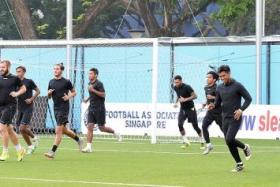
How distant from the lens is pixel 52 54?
1700 inches

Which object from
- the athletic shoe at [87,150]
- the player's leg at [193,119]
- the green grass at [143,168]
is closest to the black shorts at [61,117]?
the green grass at [143,168]

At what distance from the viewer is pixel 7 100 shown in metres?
20.1

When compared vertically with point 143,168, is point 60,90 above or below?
above

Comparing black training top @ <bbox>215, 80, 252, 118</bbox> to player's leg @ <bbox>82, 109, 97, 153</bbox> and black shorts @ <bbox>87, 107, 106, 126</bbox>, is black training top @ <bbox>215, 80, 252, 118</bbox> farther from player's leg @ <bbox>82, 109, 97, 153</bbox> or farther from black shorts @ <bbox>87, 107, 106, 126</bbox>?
black shorts @ <bbox>87, 107, 106, 126</bbox>

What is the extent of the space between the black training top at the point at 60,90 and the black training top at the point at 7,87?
1.76 m

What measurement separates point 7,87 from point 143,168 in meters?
3.60

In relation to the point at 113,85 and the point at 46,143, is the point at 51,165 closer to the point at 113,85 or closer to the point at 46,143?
the point at 46,143

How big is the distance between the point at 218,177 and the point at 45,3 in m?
48.5

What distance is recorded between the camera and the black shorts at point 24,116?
24.0 meters

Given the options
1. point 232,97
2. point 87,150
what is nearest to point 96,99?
point 87,150

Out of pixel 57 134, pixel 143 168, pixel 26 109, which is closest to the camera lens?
pixel 143 168

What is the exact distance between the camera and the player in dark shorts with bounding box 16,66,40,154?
2362 cm

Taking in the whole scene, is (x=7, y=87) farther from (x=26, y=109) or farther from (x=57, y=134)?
(x=26, y=109)

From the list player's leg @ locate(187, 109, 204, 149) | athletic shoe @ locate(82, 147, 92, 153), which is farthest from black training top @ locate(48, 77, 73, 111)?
player's leg @ locate(187, 109, 204, 149)
